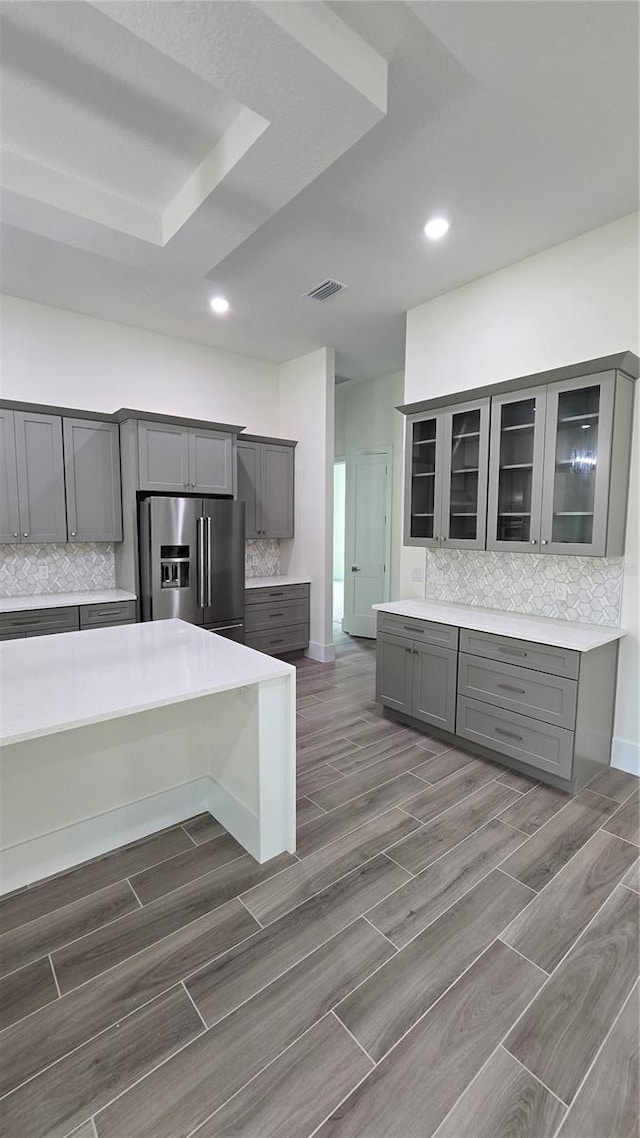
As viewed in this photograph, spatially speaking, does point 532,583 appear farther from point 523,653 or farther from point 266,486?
point 266,486

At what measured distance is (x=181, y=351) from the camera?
15.6 ft

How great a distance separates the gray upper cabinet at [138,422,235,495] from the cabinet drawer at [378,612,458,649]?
2069 mm

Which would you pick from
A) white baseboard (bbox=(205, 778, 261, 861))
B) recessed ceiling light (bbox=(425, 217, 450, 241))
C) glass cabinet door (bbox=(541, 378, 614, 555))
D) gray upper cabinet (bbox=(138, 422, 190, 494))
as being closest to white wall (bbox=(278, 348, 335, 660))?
gray upper cabinet (bbox=(138, 422, 190, 494))

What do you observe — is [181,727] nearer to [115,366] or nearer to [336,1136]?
[336,1136]

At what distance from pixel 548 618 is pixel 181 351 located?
4069 mm

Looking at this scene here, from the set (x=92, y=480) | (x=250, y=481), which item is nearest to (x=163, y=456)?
(x=92, y=480)

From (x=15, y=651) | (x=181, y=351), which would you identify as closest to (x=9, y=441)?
(x=181, y=351)

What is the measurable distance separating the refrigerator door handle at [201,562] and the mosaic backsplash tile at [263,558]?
1.19 meters

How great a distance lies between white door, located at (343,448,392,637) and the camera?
5.84 m

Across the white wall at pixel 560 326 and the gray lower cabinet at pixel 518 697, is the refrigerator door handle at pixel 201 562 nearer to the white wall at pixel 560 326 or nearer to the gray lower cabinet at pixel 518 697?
the gray lower cabinet at pixel 518 697

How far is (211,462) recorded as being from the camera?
451 cm

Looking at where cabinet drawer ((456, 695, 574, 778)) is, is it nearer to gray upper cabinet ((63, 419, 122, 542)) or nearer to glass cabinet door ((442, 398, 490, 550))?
glass cabinet door ((442, 398, 490, 550))

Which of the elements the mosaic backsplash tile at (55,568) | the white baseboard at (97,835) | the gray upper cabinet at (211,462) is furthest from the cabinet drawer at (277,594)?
the white baseboard at (97,835)

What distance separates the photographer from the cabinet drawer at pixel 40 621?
11.3 ft
